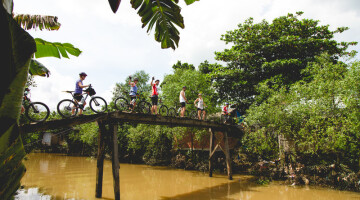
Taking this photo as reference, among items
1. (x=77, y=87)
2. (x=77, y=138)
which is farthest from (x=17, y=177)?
(x=77, y=138)

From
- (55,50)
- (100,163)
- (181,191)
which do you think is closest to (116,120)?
(100,163)

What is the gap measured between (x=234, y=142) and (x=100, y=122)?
12.1 m

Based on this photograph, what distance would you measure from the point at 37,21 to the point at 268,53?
1697cm

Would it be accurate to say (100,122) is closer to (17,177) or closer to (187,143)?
(17,177)

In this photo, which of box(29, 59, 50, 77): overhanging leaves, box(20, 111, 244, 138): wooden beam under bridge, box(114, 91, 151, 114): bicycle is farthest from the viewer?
box(114, 91, 151, 114): bicycle

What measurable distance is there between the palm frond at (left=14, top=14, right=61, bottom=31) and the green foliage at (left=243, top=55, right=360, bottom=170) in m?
11.1

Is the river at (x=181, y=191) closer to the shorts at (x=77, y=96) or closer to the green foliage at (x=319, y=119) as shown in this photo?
the green foliage at (x=319, y=119)

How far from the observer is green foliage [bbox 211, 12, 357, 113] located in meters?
16.1

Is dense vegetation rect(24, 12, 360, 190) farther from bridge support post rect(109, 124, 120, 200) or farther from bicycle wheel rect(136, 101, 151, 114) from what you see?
bicycle wheel rect(136, 101, 151, 114)

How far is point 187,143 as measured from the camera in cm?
1803

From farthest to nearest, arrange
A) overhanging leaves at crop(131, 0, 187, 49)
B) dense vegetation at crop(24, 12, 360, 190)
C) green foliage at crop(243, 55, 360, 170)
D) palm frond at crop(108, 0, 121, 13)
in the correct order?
dense vegetation at crop(24, 12, 360, 190) → green foliage at crop(243, 55, 360, 170) → overhanging leaves at crop(131, 0, 187, 49) → palm frond at crop(108, 0, 121, 13)

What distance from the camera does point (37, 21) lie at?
506 centimetres

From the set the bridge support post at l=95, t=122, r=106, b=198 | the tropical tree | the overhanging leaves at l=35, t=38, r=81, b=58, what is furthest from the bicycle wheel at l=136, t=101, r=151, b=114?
the tropical tree

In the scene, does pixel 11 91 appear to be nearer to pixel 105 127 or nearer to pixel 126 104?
pixel 105 127
